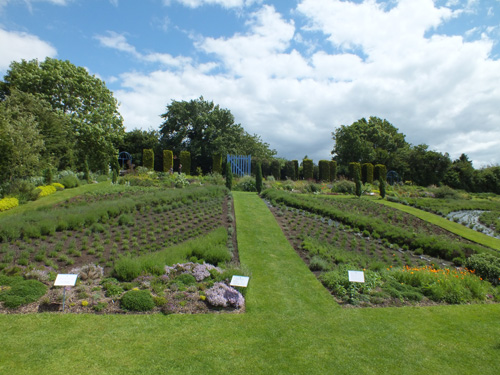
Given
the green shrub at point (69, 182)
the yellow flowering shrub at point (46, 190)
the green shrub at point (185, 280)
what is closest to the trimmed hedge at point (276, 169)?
the green shrub at point (69, 182)

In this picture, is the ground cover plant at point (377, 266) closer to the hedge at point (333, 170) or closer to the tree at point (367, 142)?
the hedge at point (333, 170)

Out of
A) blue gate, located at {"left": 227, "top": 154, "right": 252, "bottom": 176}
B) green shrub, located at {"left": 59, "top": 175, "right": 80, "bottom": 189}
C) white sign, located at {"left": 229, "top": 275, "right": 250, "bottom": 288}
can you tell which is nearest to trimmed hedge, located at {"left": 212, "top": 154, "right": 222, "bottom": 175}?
blue gate, located at {"left": 227, "top": 154, "right": 252, "bottom": 176}

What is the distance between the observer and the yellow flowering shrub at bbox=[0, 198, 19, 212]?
14275 millimetres

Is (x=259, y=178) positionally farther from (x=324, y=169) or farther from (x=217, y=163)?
(x=324, y=169)

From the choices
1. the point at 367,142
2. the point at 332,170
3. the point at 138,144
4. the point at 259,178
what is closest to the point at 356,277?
the point at 259,178

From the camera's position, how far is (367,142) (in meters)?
41.8

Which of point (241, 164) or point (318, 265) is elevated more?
point (241, 164)

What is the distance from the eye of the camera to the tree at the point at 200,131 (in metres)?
34.1

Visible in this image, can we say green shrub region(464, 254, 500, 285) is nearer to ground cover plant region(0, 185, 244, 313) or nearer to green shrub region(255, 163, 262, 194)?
ground cover plant region(0, 185, 244, 313)

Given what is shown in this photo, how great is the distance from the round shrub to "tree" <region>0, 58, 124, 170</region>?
83.2ft

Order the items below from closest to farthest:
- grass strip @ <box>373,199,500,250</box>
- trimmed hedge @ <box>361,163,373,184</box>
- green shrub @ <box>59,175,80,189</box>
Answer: grass strip @ <box>373,199,500,250</box> → green shrub @ <box>59,175,80,189</box> → trimmed hedge @ <box>361,163,373,184</box>

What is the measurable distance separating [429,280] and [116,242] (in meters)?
8.68

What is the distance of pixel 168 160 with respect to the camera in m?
29.9

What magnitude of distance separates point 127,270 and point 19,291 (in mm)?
1972
